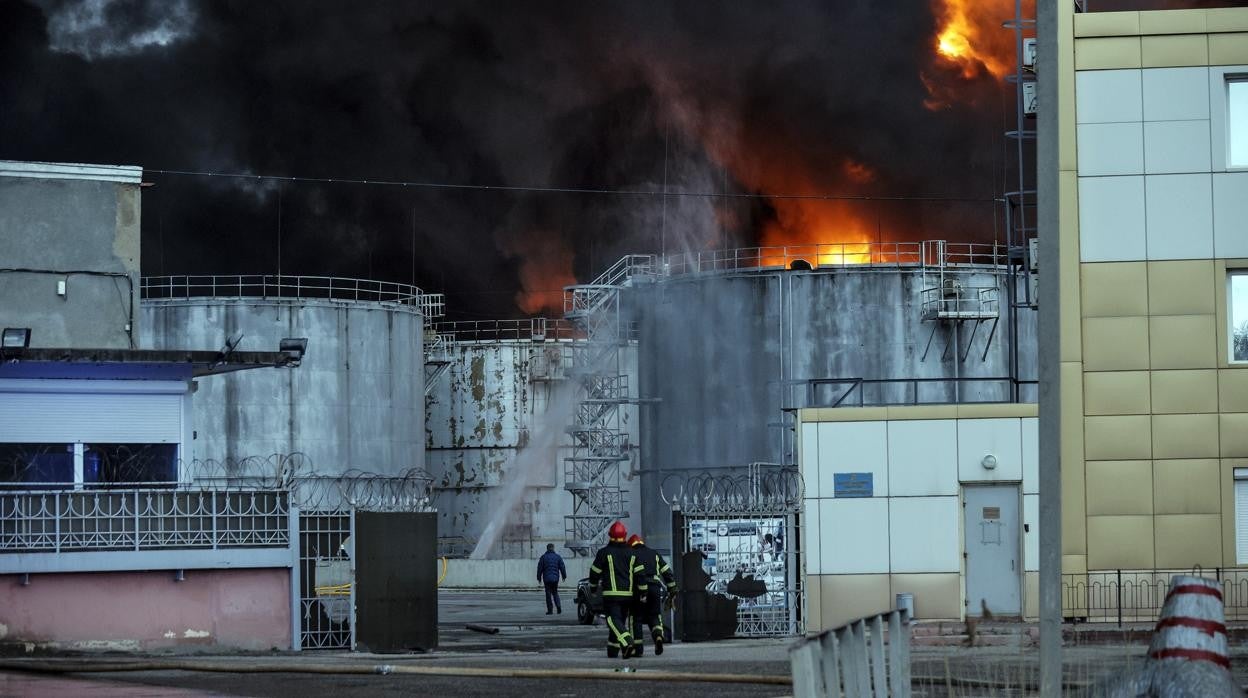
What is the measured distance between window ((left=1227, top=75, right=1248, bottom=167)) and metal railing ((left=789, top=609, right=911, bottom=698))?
713 inches

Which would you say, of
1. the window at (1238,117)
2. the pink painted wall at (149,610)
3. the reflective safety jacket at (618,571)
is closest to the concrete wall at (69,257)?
the pink painted wall at (149,610)

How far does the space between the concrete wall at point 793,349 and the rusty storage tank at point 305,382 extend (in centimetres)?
1458

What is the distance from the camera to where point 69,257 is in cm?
3166

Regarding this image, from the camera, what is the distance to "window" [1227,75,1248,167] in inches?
1097

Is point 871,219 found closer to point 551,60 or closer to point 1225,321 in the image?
point 551,60

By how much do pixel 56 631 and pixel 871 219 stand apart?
42.8 m

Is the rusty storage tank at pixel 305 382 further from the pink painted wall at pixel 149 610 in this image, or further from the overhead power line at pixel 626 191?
the pink painted wall at pixel 149 610

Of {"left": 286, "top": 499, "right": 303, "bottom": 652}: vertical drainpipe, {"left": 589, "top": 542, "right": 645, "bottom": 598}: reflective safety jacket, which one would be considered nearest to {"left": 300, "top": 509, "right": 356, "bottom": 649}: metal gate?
{"left": 286, "top": 499, "right": 303, "bottom": 652}: vertical drainpipe

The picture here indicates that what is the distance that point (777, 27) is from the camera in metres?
65.1

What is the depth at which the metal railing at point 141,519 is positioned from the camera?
22.4 meters

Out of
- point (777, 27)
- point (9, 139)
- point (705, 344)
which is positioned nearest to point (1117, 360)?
point (705, 344)

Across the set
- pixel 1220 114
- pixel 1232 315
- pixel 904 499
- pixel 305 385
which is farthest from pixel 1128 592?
pixel 305 385

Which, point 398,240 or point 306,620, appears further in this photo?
point 398,240

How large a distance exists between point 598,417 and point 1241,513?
32522 mm
